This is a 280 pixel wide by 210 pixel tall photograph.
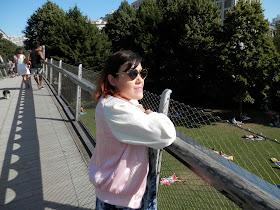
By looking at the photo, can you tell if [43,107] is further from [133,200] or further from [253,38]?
[253,38]

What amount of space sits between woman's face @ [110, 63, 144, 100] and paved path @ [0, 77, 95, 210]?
60.9 inches

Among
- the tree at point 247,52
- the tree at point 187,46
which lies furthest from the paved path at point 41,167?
the tree at point 187,46

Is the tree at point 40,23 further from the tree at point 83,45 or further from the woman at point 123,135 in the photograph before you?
the woman at point 123,135

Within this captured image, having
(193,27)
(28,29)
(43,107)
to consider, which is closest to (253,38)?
(193,27)

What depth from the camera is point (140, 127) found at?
1.23m

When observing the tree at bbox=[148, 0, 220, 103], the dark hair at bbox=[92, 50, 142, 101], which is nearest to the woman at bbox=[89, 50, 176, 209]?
the dark hair at bbox=[92, 50, 142, 101]

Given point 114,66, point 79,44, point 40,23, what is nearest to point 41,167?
point 114,66

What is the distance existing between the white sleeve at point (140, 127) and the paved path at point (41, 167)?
63.1 inches

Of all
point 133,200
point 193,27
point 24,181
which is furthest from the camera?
point 193,27

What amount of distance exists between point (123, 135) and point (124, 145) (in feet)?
0.41

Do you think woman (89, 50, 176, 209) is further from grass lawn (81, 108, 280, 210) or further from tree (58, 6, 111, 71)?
tree (58, 6, 111, 71)

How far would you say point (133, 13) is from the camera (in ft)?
117

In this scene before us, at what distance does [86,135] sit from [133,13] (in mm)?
34532

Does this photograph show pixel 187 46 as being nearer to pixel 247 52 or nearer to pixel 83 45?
pixel 247 52
